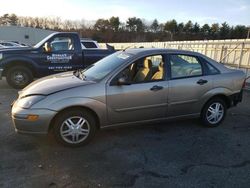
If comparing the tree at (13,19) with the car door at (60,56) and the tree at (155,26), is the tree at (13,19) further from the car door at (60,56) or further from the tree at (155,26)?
the car door at (60,56)

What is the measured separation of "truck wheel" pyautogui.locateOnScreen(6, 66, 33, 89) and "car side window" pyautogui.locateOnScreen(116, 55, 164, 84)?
17.6 ft

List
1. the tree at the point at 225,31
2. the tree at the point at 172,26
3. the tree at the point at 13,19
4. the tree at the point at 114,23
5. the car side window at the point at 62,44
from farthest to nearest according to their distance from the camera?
the tree at the point at 13,19
the tree at the point at 114,23
the tree at the point at 172,26
the tree at the point at 225,31
the car side window at the point at 62,44

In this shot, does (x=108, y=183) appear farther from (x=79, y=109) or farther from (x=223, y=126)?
(x=223, y=126)

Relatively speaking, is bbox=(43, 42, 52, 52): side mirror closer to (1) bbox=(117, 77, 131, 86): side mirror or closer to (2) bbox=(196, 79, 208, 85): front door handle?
(1) bbox=(117, 77, 131, 86): side mirror

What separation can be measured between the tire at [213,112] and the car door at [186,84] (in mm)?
226

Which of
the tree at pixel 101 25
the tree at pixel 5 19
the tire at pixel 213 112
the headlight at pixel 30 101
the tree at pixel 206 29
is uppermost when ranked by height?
the tree at pixel 5 19

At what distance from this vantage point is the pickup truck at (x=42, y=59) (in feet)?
29.2

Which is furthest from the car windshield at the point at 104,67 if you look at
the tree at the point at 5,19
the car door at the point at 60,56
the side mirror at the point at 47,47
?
the tree at the point at 5,19

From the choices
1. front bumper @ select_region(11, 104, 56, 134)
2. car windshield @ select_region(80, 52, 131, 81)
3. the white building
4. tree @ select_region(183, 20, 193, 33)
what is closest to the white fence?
car windshield @ select_region(80, 52, 131, 81)

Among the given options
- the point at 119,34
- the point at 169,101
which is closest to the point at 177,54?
the point at 169,101

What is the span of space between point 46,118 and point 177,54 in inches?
105

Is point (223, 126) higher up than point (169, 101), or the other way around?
point (169, 101)

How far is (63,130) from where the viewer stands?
4.30 m

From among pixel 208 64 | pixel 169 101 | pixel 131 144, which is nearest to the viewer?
pixel 131 144
